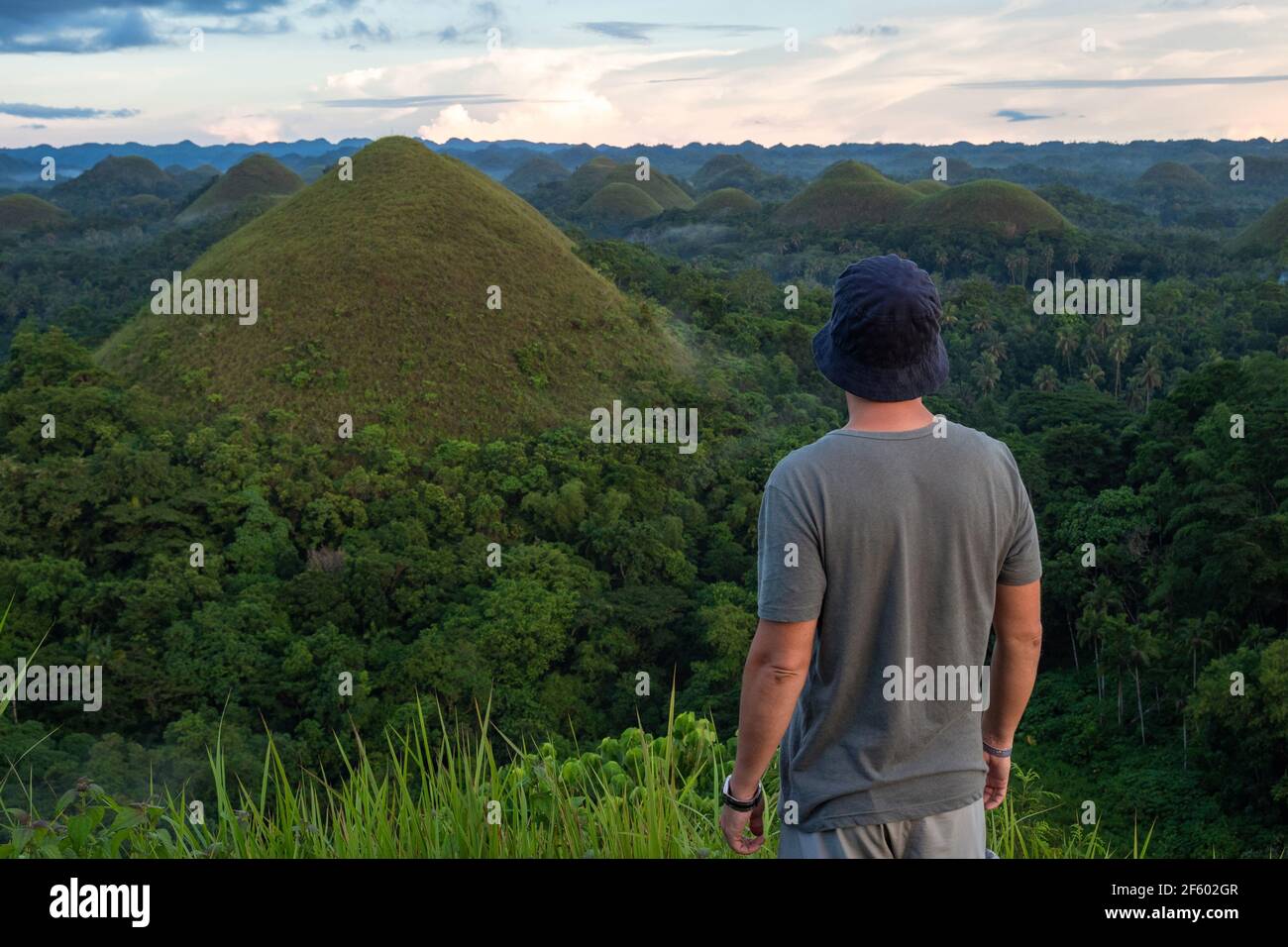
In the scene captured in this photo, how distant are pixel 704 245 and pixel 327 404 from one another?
154 ft

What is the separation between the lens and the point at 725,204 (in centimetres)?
8069

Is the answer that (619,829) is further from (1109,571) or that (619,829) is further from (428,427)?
(428,427)

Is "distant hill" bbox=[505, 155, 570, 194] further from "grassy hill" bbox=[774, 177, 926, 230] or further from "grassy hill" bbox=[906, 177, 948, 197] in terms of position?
"grassy hill" bbox=[774, 177, 926, 230]

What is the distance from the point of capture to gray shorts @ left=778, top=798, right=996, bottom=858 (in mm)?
1957

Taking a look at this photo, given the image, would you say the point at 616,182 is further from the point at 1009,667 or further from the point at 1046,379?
the point at 1009,667

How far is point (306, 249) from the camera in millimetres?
32156

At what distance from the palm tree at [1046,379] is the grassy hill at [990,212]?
27.8 m

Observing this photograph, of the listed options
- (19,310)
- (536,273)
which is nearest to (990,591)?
(536,273)

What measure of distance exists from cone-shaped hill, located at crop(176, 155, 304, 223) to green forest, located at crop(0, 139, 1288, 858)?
46233mm

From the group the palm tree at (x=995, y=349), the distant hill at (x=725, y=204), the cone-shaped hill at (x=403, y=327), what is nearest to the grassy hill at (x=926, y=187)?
the distant hill at (x=725, y=204)

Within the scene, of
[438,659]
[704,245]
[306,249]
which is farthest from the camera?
[704,245]

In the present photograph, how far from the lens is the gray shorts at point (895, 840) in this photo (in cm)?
196

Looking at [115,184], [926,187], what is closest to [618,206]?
[926,187]

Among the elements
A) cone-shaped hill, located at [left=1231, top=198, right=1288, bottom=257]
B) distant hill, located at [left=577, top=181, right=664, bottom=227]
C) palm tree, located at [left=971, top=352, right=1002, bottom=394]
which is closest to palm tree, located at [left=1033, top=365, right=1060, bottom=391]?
palm tree, located at [left=971, top=352, right=1002, bottom=394]
